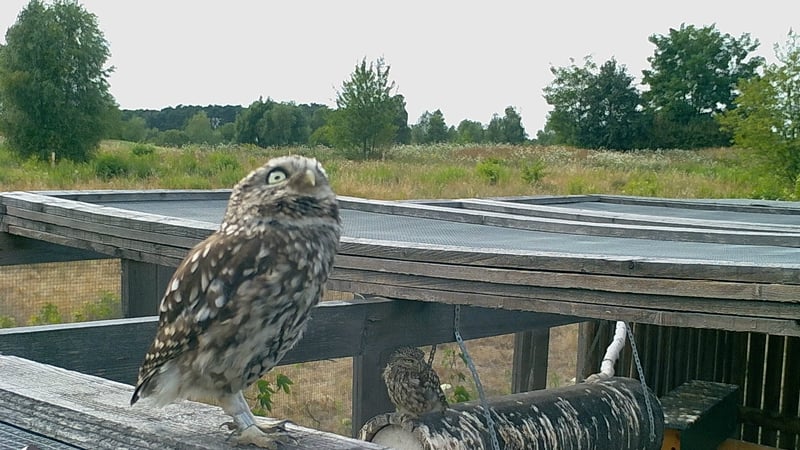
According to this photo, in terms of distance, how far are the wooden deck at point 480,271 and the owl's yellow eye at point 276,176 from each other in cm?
121

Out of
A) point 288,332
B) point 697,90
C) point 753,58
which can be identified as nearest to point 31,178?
point 288,332

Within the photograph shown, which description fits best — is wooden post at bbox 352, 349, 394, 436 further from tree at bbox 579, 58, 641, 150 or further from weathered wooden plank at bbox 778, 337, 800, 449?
tree at bbox 579, 58, 641, 150

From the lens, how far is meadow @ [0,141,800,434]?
6.29 m

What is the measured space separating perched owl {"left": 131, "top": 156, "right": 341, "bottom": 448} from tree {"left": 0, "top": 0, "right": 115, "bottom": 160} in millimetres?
21300

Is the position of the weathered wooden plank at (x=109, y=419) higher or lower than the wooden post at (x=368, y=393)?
higher

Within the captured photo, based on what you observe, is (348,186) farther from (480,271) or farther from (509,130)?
(509,130)

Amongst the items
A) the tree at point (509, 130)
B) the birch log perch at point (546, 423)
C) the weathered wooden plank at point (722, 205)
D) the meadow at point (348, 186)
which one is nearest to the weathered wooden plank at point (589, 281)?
the birch log perch at point (546, 423)

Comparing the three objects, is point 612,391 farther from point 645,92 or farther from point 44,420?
point 645,92

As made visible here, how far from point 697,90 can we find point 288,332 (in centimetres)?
5306

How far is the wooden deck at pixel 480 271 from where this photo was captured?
7.80 feet

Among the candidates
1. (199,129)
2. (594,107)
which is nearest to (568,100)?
(594,107)

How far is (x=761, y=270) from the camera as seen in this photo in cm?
230

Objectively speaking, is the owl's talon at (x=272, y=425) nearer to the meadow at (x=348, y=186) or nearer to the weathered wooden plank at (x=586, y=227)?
the weathered wooden plank at (x=586, y=227)

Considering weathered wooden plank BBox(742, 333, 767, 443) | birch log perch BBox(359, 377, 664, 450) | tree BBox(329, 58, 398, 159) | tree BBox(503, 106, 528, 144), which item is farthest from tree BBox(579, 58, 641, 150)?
birch log perch BBox(359, 377, 664, 450)
